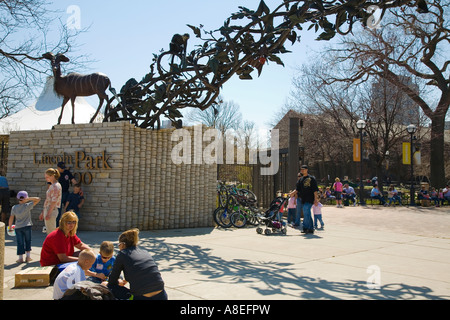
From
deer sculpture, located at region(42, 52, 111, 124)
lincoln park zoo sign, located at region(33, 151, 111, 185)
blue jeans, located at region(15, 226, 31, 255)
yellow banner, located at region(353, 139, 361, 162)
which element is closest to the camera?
blue jeans, located at region(15, 226, 31, 255)

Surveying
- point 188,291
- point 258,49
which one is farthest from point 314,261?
point 258,49

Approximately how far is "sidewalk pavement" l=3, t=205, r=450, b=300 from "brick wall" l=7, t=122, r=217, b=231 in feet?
1.98

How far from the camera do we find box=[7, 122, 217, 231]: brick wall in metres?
10.9

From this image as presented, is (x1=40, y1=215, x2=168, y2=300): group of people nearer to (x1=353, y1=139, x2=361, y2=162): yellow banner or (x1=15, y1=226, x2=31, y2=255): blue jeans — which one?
(x1=15, y1=226, x2=31, y2=255): blue jeans

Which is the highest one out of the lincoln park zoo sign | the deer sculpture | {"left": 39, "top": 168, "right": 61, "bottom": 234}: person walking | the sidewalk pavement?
the deer sculpture

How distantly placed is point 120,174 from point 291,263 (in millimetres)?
5362

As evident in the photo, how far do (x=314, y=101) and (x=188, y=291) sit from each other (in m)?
28.3

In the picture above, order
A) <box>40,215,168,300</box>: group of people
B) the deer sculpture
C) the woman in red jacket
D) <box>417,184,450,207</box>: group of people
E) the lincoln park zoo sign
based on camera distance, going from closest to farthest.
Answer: <box>40,215,168,300</box>: group of people, the woman in red jacket, the lincoln park zoo sign, the deer sculpture, <box>417,184,450,207</box>: group of people

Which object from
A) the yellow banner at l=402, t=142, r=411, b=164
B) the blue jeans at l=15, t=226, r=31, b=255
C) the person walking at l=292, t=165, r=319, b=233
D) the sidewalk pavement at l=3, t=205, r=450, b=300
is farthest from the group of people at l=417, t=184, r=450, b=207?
the blue jeans at l=15, t=226, r=31, b=255

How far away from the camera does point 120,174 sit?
10.9 meters

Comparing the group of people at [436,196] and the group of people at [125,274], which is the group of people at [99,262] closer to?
the group of people at [125,274]
